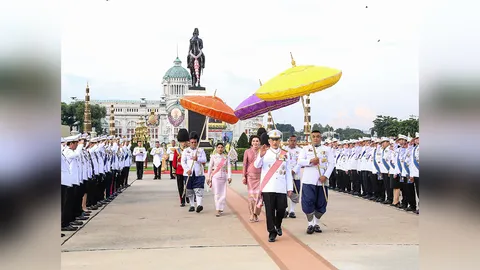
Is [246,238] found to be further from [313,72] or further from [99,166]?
[99,166]

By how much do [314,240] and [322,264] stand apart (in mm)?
1741

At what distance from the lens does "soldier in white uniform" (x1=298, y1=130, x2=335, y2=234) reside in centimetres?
895

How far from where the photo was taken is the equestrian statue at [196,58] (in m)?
35.2

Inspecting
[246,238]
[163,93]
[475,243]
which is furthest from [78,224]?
[163,93]

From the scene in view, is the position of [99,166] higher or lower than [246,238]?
higher

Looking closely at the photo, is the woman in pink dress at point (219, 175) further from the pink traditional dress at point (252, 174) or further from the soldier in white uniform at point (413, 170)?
the soldier in white uniform at point (413, 170)

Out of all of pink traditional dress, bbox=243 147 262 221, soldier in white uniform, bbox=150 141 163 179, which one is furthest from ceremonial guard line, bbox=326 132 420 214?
soldier in white uniform, bbox=150 141 163 179

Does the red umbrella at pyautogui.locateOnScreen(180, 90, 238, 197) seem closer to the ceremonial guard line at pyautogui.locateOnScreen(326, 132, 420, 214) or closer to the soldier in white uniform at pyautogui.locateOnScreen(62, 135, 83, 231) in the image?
the soldier in white uniform at pyautogui.locateOnScreen(62, 135, 83, 231)

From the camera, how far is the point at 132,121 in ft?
407

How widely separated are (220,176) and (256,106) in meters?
2.05

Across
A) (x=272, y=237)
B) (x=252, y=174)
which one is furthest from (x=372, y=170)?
(x=272, y=237)

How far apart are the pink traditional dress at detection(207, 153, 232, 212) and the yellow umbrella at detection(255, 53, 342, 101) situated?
3.19 metres

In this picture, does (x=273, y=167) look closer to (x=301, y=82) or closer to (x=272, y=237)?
(x=272, y=237)

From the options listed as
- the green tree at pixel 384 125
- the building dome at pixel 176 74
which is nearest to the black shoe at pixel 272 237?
the green tree at pixel 384 125
